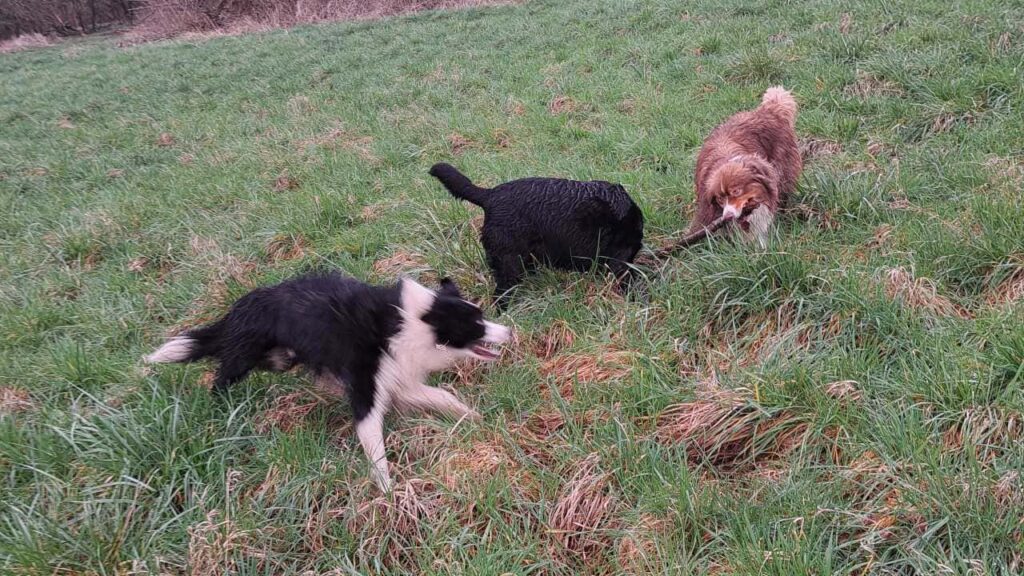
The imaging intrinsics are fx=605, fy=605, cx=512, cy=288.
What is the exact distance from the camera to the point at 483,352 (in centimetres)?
307

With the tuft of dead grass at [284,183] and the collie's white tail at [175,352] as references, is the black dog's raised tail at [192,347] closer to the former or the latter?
the collie's white tail at [175,352]

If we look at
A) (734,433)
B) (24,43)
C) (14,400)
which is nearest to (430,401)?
(734,433)

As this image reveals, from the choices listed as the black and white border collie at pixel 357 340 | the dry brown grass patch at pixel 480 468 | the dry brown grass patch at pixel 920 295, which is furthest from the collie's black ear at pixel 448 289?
the dry brown grass patch at pixel 920 295

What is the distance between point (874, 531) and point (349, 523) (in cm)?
180

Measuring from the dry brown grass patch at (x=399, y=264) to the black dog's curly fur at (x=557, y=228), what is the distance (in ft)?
2.21

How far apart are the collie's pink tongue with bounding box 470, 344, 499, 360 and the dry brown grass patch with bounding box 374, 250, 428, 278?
48.0 inches

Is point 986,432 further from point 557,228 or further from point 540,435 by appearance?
point 557,228

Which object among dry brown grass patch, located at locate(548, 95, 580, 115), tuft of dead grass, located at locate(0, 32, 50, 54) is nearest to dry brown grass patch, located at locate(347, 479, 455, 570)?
dry brown grass patch, located at locate(548, 95, 580, 115)

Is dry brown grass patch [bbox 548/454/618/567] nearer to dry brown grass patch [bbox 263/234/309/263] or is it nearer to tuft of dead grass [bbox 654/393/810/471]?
tuft of dead grass [bbox 654/393/810/471]

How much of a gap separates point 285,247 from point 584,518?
11.7ft

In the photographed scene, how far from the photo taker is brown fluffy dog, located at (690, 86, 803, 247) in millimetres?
3816

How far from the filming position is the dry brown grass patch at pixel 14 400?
3004mm

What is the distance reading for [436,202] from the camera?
493 cm

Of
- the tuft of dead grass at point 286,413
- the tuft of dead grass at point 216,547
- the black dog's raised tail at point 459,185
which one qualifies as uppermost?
the black dog's raised tail at point 459,185
